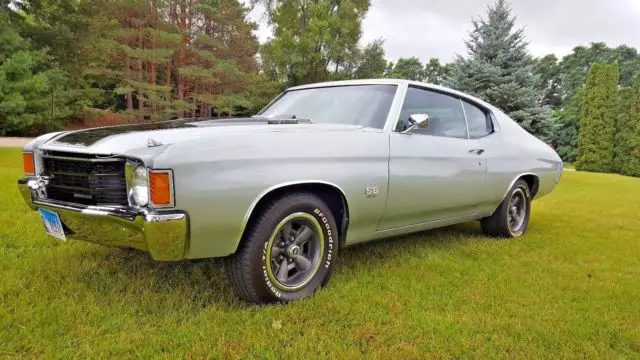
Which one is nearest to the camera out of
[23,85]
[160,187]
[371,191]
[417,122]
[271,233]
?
[160,187]

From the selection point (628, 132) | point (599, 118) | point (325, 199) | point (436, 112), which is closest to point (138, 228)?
point (325, 199)

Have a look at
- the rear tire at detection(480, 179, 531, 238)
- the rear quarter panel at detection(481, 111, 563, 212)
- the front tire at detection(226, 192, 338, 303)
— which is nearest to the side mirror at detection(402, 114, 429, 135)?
the front tire at detection(226, 192, 338, 303)

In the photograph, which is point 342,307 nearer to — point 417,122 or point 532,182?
point 417,122

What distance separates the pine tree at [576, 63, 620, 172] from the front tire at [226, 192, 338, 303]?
29055mm

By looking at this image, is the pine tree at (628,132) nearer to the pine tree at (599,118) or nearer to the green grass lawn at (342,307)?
the pine tree at (599,118)

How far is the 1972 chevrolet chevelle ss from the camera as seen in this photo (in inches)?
90.7

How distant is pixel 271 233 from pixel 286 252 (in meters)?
0.25

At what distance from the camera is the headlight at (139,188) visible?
228cm

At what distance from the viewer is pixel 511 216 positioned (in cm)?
496

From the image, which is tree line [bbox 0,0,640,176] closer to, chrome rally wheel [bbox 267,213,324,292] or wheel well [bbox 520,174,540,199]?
wheel well [bbox 520,174,540,199]

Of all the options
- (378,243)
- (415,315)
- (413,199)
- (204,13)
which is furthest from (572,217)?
(204,13)

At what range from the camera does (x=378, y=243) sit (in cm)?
432

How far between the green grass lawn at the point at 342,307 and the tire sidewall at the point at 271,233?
85mm

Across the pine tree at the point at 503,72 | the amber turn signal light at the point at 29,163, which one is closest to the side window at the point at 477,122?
the amber turn signal light at the point at 29,163
